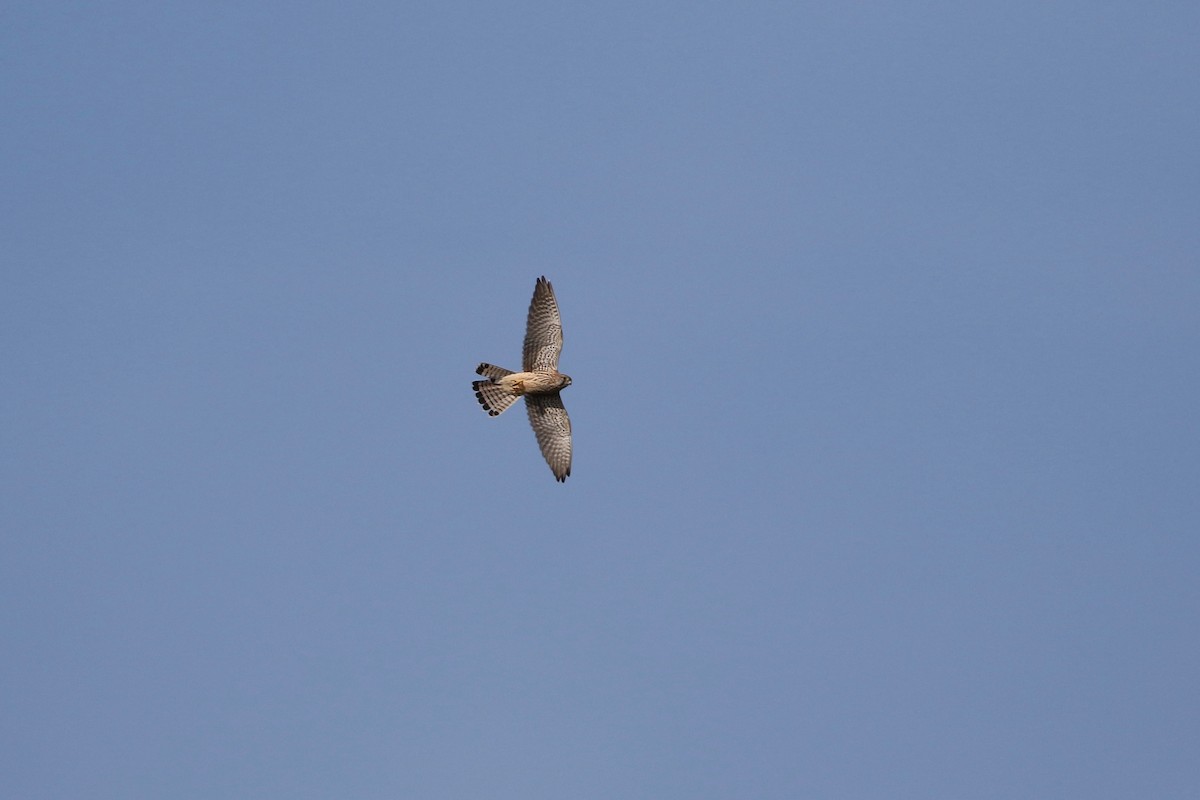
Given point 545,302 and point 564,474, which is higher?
point 545,302

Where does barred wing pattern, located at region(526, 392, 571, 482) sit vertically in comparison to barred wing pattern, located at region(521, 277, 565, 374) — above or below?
below

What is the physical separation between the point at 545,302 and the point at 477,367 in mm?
2670

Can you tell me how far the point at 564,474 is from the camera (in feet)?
141

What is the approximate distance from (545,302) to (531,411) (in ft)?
10.2

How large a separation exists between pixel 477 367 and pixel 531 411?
1.99m

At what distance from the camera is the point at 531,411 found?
142 ft

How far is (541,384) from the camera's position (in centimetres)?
4228

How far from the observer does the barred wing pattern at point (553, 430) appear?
141 feet

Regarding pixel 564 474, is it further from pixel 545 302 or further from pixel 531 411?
pixel 545 302

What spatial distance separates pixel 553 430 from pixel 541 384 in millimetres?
1644

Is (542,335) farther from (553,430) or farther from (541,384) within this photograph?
(553,430)

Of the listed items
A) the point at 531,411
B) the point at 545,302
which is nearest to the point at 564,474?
the point at 531,411

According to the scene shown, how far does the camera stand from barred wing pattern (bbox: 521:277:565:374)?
42688 millimetres

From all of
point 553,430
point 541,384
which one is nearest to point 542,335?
point 541,384
